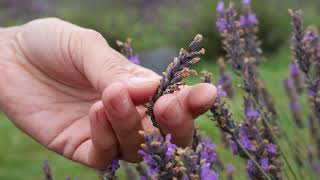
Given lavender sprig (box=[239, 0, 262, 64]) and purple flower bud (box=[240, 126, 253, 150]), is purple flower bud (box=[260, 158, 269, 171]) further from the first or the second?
lavender sprig (box=[239, 0, 262, 64])

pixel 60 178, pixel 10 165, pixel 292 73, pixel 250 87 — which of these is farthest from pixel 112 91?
pixel 10 165

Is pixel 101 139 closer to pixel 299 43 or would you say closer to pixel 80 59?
pixel 80 59

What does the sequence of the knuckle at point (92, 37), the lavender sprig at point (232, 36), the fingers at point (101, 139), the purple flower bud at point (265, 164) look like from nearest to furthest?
the fingers at point (101, 139), the knuckle at point (92, 37), the purple flower bud at point (265, 164), the lavender sprig at point (232, 36)

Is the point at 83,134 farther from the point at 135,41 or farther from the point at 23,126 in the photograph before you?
the point at 135,41

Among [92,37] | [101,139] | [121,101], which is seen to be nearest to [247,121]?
[92,37]

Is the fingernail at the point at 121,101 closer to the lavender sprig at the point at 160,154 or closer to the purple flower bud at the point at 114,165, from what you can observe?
the lavender sprig at the point at 160,154

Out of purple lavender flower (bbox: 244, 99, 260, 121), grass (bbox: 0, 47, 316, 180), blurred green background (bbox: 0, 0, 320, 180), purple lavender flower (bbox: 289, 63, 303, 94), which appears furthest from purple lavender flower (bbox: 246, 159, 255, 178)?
blurred green background (bbox: 0, 0, 320, 180)

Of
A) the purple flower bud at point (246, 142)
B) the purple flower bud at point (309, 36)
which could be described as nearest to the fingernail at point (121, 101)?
the purple flower bud at point (246, 142)
